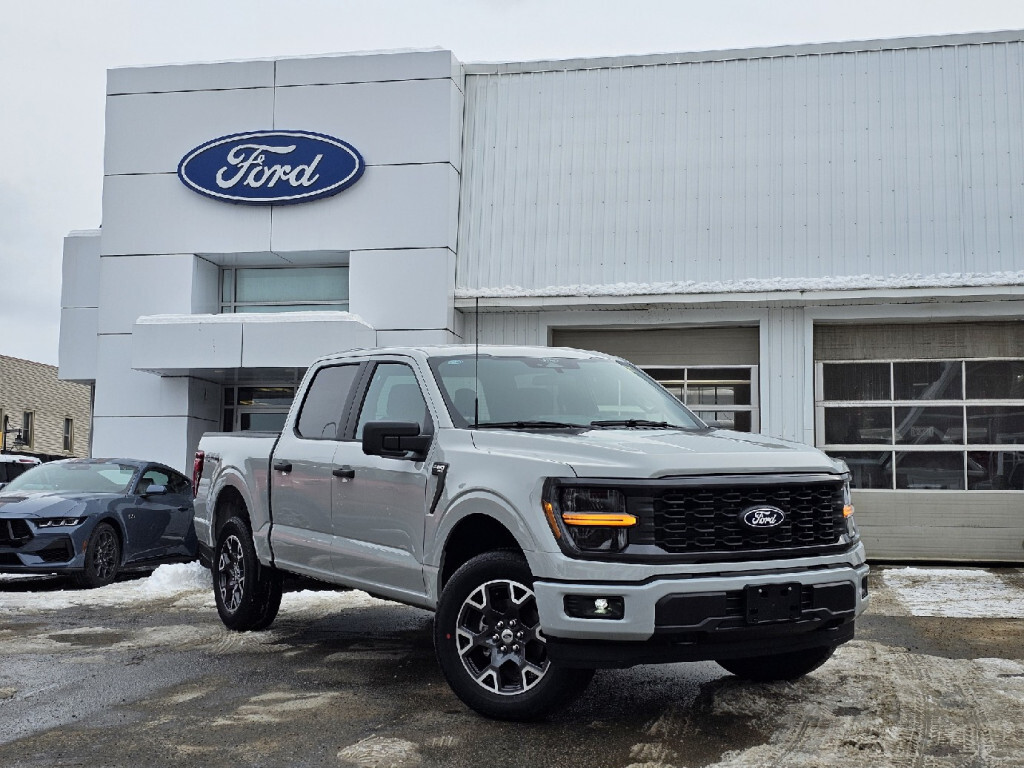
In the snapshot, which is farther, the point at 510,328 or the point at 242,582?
Answer: the point at 510,328

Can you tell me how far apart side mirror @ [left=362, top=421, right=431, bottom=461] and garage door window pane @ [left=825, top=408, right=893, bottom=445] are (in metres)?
10.9

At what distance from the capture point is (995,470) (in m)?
15.7

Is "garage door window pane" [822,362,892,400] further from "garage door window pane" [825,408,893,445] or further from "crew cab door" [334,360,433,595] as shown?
"crew cab door" [334,360,433,595]

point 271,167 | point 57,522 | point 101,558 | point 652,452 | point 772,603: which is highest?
point 271,167

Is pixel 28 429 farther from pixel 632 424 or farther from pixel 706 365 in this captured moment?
pixel 632 424

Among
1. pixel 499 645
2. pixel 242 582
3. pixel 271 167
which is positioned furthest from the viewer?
pixel 271 167

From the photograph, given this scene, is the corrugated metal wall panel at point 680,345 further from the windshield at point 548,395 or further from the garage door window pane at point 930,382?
the windshield at point 548,395

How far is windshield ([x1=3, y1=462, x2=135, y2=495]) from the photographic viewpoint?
13211 millimetres

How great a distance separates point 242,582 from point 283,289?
1034 centimetres

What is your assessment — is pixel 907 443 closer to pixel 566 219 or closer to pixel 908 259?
pixel 908 259

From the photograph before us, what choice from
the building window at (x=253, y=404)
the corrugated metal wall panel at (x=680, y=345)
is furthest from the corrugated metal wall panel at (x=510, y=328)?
the building window at (x=253, y=404)

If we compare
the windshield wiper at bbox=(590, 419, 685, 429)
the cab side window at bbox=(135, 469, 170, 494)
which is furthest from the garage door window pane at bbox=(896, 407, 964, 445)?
the windshield wiper at bbox=(590, 419, 685, 429)

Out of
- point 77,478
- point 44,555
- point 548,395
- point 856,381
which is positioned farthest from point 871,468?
point 44,555

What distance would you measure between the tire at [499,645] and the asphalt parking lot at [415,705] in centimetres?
15
